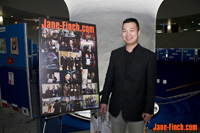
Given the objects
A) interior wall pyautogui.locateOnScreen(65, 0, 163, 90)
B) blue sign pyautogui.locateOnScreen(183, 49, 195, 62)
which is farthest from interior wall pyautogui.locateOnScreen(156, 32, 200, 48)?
interior wall pyautogui.locateOnScreen(65, 0, 163, 90)

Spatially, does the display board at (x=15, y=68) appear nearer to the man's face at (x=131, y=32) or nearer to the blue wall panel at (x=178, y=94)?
the man's face at (x=131, y=32)

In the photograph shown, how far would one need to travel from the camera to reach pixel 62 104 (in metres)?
1.87

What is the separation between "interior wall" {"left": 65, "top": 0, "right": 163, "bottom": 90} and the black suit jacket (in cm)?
91

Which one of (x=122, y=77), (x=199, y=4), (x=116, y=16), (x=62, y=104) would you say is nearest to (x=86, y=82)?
(x=62, y=104)

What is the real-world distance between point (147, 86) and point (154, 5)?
173 centimetres

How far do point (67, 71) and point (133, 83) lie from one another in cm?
74

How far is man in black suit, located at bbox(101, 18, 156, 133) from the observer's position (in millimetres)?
1634

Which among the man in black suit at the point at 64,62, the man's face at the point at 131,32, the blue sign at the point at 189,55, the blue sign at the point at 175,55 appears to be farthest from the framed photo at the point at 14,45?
the blue sign at the point at 175,55

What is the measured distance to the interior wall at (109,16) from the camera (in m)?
2.52

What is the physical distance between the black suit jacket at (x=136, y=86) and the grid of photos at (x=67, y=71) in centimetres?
41

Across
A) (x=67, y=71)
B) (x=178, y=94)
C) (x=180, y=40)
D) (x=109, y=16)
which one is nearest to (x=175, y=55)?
(x=180, y=40)

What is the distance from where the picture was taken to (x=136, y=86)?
166 cm

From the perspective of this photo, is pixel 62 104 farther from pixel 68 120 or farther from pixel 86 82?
pixel 68 120

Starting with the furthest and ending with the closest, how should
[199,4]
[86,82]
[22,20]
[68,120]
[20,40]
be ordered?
[22,20] → [199,4] → [68,120] → [86,82] → [20,40]
